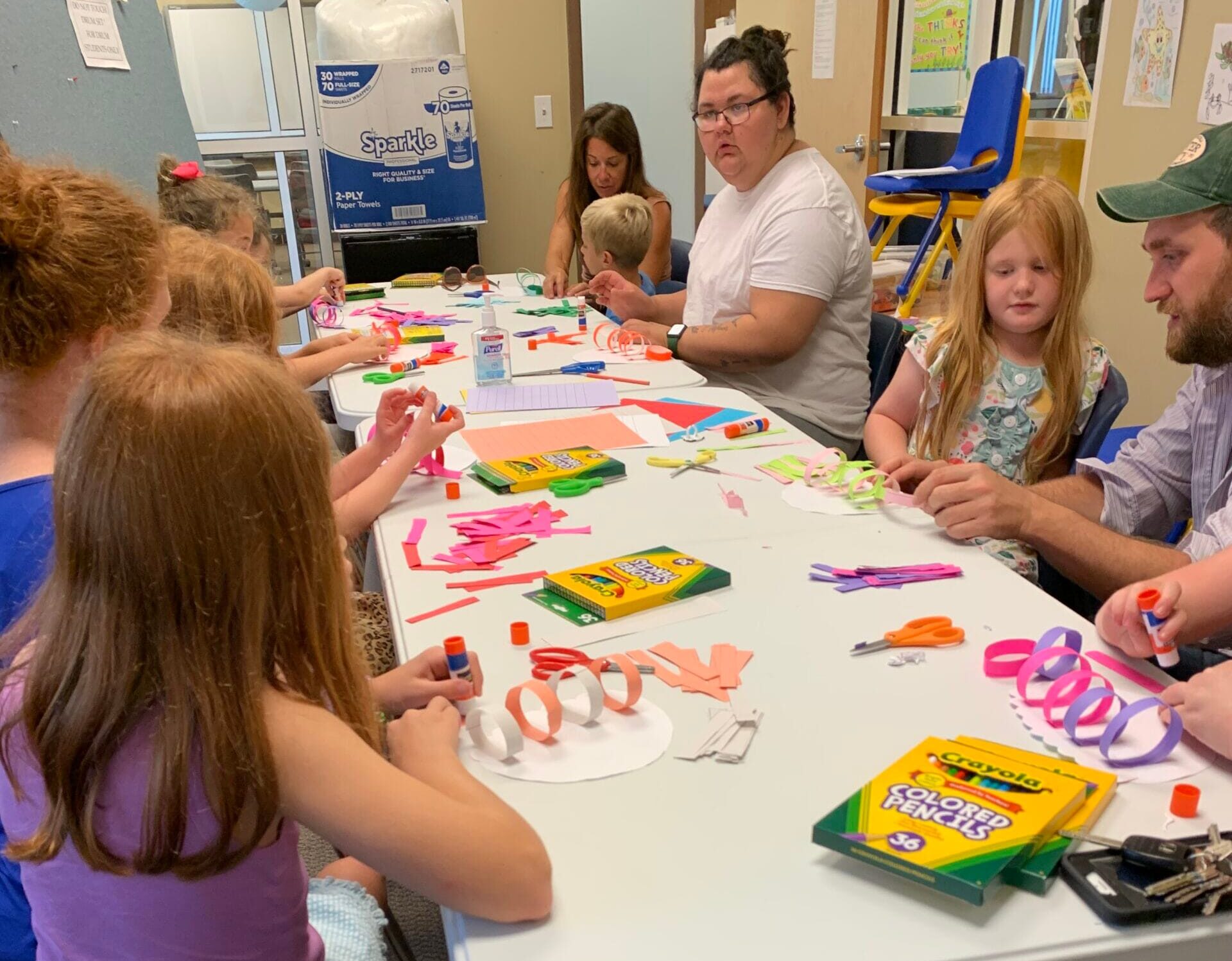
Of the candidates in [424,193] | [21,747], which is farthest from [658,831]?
[424,193]

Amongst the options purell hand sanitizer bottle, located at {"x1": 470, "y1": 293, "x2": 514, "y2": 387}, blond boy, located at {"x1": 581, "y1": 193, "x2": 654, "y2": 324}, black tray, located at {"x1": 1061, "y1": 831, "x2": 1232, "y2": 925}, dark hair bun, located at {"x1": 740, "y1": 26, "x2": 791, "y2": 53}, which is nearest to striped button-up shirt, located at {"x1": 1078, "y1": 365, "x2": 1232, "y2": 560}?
black tray, located at {"x1": 1061, "y1": 831, "x2": 1232, "y2": 925}

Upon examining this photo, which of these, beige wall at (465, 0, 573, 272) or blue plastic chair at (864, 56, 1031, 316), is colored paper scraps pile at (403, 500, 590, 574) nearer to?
blue plastic chair at (864, 56, 1031, 316)

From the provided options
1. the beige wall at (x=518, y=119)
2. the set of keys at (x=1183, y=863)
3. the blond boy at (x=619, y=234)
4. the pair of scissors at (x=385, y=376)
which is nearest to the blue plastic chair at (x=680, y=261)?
the blond boy at (x=619, y=234)

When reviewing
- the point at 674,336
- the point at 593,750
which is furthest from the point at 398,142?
the point at 593,750

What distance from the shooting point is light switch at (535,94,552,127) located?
5277 mm

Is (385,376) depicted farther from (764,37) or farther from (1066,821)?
(1066,821)

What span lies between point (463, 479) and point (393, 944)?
0.73 metres

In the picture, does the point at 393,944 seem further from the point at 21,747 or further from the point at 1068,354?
the point at 1068,354

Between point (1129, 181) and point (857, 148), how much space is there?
1.88 meters

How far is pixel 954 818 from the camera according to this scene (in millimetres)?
804

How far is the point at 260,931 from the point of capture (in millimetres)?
912

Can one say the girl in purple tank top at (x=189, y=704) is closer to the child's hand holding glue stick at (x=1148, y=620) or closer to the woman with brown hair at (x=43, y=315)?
the woman with brown hair at (x=43, y=315)

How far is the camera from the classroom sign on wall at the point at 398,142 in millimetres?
4656

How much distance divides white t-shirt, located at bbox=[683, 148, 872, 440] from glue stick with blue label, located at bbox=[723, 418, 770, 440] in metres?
0.50
